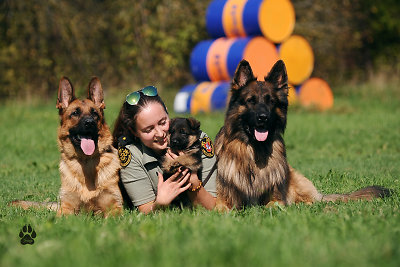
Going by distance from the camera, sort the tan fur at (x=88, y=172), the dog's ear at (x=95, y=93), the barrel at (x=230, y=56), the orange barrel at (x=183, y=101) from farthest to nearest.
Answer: the orange barrel at (x=183, y=101), the barrel at (x=230, y=56), the dog's ear at (x=95, y=93), the tan fur at (x=88, y=172)

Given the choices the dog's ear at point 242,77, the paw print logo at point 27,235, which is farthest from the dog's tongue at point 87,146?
the dog's ear at point 242,77

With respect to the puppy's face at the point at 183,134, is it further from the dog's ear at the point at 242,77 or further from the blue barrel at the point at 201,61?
the blue barrel at the point at 201,61

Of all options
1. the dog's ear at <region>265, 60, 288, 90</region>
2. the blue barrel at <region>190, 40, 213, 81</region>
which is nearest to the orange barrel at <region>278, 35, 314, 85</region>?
the blue barrel at <region>190, 40, 213, 81</region>

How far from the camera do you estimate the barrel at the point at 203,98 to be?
14.3 metres

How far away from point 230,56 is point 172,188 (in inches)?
373

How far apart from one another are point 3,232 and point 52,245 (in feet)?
2.72

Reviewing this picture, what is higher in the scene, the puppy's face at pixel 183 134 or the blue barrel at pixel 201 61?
the blue barrel at pixel 201 61

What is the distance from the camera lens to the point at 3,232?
374 centimetres

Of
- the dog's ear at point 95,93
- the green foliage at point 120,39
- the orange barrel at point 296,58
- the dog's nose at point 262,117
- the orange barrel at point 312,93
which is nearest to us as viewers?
the dog's nose at point 262,117

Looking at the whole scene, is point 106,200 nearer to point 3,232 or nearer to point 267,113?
point 3,232

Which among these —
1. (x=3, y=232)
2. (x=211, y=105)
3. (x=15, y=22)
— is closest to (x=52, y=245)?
(x=3, y=232)

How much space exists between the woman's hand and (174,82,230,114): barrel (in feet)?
30.2

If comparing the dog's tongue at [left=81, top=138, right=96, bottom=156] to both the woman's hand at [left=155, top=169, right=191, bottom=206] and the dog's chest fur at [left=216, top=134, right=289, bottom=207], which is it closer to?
the woman's hand at [left=155, top=169, right=191, bottom=206]

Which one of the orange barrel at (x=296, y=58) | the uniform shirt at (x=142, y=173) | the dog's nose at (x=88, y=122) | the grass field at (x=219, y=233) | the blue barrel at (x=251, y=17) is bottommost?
the grass field at (x=219, y=233)
